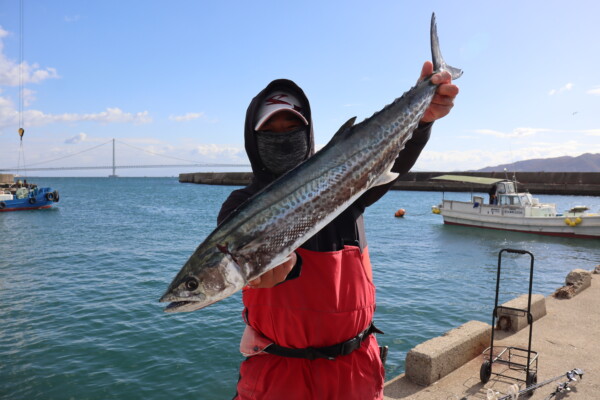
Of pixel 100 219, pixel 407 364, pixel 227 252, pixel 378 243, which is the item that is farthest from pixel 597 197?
pixel 227 252

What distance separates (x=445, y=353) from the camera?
21.0ft

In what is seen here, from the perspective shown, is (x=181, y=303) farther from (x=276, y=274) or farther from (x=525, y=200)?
(x=525, y=200)

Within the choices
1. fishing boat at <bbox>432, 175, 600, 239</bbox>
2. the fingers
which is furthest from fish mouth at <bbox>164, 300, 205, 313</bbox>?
fishing boat at <bbox>432, 175, 600, 239</bbox>

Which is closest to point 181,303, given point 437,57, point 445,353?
point 437,57

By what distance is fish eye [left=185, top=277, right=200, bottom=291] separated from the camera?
2.43 meters

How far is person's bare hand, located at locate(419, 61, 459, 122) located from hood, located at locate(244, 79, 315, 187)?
934 millimetres

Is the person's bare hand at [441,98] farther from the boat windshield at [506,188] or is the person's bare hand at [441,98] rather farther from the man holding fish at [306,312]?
the boat windshield at [506,188]

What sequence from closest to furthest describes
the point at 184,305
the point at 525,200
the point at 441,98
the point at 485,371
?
the point at 184,305 < the point at 441,98 < the point at 485,371 < the point at 525,200

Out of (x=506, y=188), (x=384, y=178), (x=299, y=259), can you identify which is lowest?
(x=299, y=259)

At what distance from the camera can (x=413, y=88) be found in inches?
127

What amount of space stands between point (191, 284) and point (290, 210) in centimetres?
72

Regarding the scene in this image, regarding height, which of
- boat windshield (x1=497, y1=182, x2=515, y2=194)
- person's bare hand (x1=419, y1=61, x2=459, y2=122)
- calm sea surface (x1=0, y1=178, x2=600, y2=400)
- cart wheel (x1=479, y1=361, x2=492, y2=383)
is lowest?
calm sea surface (x1=0, y1=178, x2=600, y2=400)

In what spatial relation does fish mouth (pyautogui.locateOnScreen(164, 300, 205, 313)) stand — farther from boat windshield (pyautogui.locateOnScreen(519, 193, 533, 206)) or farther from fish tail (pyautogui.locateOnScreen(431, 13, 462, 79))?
boat windshield (pyautogui.locateOnScreen(519, 193, 533, 206))

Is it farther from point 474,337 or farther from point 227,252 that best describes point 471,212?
point 227,252
